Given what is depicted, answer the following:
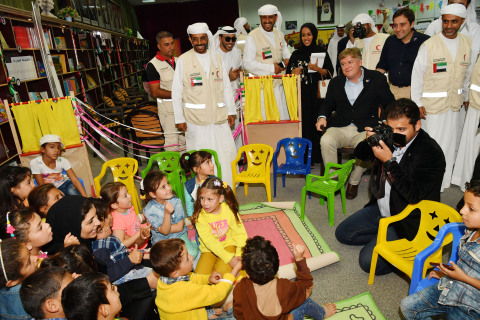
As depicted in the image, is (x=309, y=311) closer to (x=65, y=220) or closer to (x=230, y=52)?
(x=65, y=220)

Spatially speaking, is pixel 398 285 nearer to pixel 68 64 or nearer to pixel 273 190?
pixel 273 190

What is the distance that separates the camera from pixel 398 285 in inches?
89.7

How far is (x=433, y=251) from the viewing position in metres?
1.83

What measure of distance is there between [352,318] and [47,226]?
190 cm

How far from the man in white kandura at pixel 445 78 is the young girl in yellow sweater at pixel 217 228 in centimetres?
239

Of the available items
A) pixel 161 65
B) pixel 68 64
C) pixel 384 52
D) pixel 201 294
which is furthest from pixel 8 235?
pixel 68 64

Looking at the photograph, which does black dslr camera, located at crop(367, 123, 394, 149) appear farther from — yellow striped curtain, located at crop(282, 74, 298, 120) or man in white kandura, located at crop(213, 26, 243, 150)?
man in white kandura, located at crop(213, 26, 243, 150)

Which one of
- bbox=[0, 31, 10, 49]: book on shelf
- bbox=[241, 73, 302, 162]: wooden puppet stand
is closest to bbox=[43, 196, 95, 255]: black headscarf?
bbox=[241, 73, 302, 162]: wooden puppet stand

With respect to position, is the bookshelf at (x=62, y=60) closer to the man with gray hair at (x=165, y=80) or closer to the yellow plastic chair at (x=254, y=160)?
the man with gray hair at (x=165, y=80)

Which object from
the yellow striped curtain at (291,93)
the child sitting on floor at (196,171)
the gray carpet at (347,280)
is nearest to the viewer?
the gray carpet at (347,280)

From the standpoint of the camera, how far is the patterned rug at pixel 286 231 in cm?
252

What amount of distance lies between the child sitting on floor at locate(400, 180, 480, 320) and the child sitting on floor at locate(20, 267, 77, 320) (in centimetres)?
174

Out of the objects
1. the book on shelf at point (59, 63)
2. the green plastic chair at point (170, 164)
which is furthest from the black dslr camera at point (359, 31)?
the book on shelf at point (59, 63)

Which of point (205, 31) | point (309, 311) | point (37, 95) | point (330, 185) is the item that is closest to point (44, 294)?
point (309, 311)
